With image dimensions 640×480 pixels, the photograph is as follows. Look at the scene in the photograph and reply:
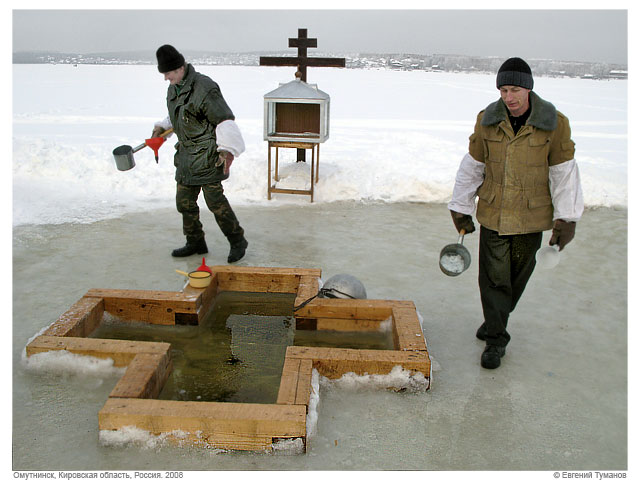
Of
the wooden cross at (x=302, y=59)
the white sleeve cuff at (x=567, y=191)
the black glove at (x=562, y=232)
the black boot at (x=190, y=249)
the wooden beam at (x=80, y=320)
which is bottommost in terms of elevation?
the wooden beam at (x=80, y=320)

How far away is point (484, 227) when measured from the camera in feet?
11.6

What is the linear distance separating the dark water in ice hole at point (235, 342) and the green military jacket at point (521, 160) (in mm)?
1259

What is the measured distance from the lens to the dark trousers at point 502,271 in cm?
345

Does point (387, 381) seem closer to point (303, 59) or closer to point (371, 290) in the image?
point (371, 290)

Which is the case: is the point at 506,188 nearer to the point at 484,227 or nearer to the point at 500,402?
the point at 484,227

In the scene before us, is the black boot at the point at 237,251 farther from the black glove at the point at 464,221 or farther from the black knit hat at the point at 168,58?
the black glove at the point at 464,221

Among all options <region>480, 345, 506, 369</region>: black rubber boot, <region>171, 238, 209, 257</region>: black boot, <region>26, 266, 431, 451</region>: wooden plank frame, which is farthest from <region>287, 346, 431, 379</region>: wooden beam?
<region>171, 238, 209, 257</region>: black boot

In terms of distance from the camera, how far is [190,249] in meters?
5.50

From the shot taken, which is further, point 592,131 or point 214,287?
point 592,131

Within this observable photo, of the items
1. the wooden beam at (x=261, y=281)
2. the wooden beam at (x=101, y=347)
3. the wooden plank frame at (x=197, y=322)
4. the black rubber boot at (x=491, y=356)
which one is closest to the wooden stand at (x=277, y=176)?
the wooden beam at (x=261, y=281)

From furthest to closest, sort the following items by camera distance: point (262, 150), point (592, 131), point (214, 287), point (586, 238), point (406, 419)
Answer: point (592, 131) < point (262, 150) < point (586, 238) < point (214, 287) < point (406, 419)

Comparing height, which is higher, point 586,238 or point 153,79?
point 153,79

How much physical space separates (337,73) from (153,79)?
9.04 meters

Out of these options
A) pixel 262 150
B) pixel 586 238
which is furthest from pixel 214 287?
pixel 262 150
